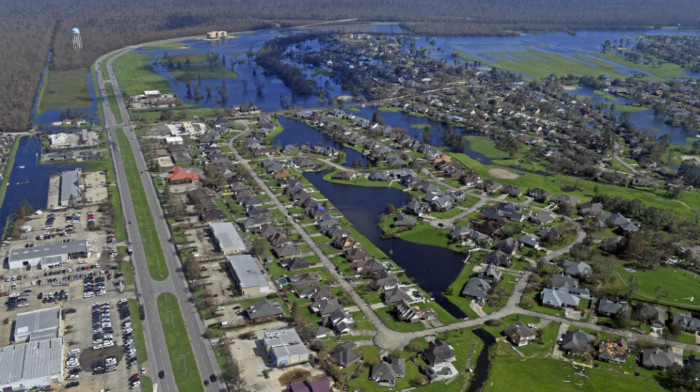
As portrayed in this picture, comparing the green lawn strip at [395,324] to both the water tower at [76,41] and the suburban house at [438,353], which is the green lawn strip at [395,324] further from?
the water tower at [76,41]

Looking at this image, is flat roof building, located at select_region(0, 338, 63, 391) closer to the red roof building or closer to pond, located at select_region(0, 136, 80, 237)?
pond, located at select_region(0, 136, 80, 237)

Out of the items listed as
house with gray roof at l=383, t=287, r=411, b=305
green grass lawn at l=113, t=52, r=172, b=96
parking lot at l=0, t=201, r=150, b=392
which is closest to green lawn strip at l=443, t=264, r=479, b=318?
house with gray roof at l=383, t=287, r=411, b=305

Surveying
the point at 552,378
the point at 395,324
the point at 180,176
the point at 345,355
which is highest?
the point at 180,176

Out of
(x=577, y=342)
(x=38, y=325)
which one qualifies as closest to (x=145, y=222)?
(x=38, y=325)

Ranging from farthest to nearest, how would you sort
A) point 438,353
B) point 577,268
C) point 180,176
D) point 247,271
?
point 180,176 < point 577,268 < point 247,271 < point 438,353

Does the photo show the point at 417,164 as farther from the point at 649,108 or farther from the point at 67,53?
the point at 67,53

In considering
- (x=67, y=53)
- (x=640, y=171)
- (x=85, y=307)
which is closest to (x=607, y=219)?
(x=640, y=171)

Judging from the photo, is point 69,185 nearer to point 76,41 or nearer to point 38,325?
point 38,325
